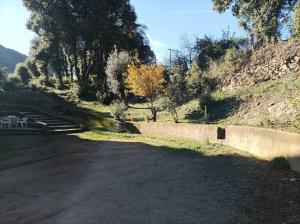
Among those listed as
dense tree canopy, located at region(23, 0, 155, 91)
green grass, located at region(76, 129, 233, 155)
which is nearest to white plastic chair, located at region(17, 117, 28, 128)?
green grass, located at region(76, 129, 233, 155)

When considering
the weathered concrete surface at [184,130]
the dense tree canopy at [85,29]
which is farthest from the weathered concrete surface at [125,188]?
the dense tree canopy at [85,29]

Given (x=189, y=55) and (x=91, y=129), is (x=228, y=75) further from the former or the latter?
(x=189, y=55)

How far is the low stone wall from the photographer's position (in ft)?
36.5

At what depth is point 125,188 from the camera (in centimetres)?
1066

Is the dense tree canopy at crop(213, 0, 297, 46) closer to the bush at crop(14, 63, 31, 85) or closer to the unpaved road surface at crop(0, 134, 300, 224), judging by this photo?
the unpaved road surface at crop(0, 134, 300, 224)

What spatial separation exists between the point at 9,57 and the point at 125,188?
404ft

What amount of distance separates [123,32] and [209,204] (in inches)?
1337

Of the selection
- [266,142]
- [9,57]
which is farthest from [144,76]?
[9,57]

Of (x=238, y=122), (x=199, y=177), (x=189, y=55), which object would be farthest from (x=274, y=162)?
(x=189, y=55)

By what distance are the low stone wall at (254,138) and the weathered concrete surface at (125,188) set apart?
761mm

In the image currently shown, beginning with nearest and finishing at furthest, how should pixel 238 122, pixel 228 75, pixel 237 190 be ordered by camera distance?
pixel 237 190, pixel 238 122, pixel 228 75

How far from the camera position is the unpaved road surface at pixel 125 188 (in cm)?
836

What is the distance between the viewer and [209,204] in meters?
8.91

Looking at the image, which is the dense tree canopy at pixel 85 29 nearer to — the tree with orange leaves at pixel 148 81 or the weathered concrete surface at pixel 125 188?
the tree with orange leaves at pixel 148 81
